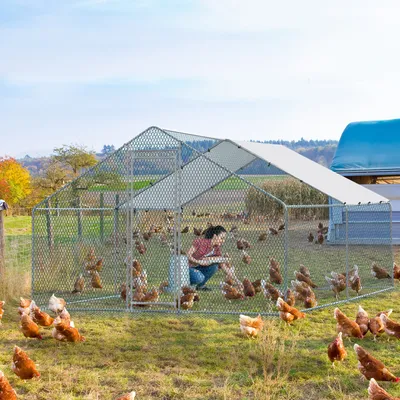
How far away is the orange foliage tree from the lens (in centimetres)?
4593

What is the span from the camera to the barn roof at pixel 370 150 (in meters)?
17.8

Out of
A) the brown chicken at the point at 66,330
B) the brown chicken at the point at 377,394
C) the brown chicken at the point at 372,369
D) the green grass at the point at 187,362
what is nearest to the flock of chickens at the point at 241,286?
the green grass at the point at 187,362

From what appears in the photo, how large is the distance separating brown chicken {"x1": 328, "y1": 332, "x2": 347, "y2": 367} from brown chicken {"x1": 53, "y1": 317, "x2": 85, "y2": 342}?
2937mm

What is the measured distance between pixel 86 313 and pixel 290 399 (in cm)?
410

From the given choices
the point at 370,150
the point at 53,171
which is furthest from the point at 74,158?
the point at 370,150

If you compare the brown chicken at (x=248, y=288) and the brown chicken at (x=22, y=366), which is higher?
the brown chicken at (x=248, y=288)

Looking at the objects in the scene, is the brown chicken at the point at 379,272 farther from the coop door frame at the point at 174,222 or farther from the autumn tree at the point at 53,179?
the autumn tree at the point at 53,179

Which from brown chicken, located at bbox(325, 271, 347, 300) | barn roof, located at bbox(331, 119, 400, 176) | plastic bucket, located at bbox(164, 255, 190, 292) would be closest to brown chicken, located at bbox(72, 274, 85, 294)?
plastic bucket, located at bbox(164, 255, 190, 292)

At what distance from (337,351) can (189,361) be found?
155 cm

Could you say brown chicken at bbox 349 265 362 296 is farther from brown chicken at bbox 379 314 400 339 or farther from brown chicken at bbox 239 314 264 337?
brown chicken at bbox 239 314 264 337

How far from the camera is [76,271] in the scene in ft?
33.8

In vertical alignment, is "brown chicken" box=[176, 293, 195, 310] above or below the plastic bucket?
below

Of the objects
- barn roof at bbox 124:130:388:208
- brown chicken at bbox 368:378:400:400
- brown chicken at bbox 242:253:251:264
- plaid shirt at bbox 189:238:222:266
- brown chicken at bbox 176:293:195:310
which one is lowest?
brown chicken at bbox 368:378:400:400

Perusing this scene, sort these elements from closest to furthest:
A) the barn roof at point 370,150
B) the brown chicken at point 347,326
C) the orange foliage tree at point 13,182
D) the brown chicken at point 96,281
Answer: the brown chicken at point 347,326
the brown chicken at point 96,281
the barn roof at point 370,150
the orange foliage tree at point 13,182
